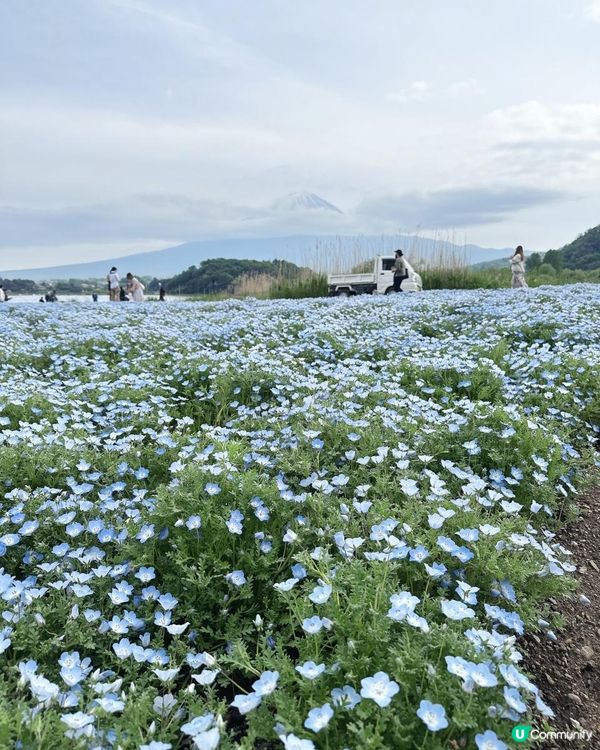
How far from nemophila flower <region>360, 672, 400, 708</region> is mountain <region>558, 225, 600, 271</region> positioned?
4354 centimetres

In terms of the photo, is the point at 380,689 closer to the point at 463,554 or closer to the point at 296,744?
the point at 296,744

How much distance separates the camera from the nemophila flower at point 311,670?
138 cm

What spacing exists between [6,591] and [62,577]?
0.29 meters

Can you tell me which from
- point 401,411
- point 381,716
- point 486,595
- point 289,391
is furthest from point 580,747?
point 289,391

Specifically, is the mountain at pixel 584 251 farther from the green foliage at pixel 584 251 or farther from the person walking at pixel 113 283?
the person walking at pixel 113 283

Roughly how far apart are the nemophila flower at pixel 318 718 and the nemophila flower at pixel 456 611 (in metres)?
0.50

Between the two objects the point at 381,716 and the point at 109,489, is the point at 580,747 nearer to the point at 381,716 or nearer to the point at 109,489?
the point at 381,716

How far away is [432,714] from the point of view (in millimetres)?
1280

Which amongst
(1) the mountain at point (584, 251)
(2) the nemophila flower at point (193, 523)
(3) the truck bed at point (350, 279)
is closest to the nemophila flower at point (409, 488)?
(2) the nemophila flower at point (193, 523)

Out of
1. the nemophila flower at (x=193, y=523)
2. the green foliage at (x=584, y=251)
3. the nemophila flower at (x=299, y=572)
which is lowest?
the nemophila flower at (x=299, y=572)

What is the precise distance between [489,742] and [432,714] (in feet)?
0.45

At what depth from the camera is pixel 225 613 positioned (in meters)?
1.91

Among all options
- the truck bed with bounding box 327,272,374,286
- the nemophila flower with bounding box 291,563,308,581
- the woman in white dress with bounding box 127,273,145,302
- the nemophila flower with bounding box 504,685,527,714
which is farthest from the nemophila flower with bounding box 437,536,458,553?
the woman in white dress with bounding box 127,273,145,302

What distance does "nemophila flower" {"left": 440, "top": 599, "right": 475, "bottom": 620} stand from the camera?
1.62 meters
